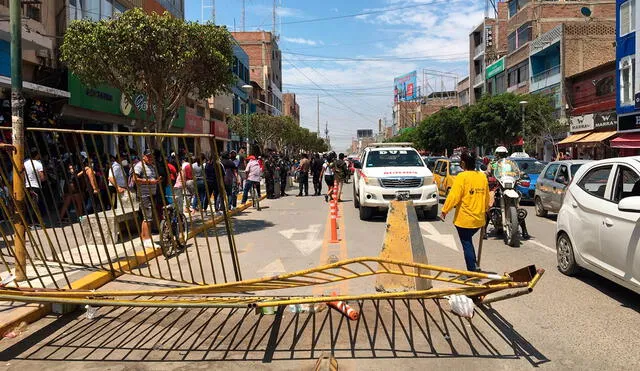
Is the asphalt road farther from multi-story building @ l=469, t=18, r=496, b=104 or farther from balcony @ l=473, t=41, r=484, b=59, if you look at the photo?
balcony @ l=473, t=41, r=484, b=59

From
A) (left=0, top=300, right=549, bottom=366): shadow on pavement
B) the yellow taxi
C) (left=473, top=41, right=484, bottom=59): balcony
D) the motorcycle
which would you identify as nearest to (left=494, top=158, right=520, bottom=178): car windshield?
the motorcycle

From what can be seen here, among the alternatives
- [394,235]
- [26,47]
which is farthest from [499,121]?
[394,235]

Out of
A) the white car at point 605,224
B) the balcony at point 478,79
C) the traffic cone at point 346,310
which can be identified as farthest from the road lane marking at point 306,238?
the balcony at point 478,79

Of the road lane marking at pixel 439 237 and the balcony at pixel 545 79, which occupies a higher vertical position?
the balcony at pixel 545 79

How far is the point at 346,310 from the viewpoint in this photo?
5.43 m

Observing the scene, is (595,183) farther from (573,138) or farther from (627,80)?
(573,138)

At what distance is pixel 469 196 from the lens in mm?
6641

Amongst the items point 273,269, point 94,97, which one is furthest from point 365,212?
point 94,97

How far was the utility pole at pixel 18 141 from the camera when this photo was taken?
5.71 metres

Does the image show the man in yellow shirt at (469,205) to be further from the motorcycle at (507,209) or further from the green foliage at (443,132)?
the green foliage at (443,132)

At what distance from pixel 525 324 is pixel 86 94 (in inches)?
695

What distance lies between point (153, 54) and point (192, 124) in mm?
23629

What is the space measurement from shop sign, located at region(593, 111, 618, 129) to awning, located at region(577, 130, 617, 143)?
15.6 inches

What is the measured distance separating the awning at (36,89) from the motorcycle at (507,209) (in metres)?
10.9
